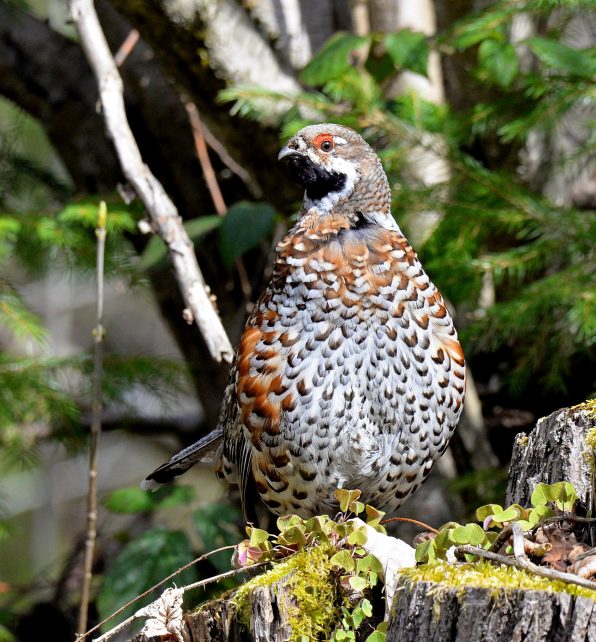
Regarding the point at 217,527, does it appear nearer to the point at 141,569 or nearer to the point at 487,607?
the point at 141,569

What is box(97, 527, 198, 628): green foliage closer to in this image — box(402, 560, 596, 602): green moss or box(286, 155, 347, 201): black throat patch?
box(286, 155, 347, 201): black throat patch

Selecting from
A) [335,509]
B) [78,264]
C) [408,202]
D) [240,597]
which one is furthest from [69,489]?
[240,597]

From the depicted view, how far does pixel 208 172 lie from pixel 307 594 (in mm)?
3327

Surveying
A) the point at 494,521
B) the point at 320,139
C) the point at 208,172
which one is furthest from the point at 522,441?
the point at 208,172

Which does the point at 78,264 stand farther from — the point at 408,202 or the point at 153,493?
the point at 408,202

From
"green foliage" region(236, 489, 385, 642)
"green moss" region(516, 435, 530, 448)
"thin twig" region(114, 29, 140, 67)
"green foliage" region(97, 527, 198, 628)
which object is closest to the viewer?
"green foliage" region(236, 489, 385, 642)

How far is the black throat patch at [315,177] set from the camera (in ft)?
10.3

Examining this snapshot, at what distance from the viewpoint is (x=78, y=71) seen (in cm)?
568

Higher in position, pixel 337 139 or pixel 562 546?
pixel 337 139

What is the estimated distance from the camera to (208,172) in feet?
16.9

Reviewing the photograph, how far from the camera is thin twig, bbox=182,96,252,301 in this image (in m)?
5.04

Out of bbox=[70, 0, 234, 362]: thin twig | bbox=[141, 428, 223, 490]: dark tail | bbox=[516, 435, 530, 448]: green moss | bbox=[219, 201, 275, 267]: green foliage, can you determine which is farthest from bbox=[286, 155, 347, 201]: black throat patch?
bbox=[219, 201, 275, 267]: green foliage

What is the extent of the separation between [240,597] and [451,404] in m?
1.05

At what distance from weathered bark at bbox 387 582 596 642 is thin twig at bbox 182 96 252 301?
3315 millimetres
